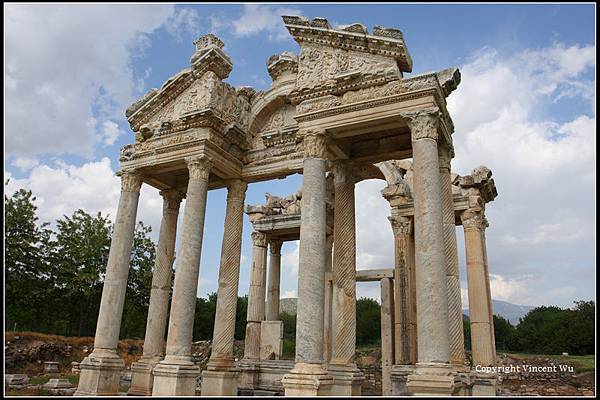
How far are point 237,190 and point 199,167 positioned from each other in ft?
7.29

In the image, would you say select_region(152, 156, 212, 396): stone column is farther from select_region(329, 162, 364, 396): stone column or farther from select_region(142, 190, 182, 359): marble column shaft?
select_region(329, 162, 364, 396): stone column

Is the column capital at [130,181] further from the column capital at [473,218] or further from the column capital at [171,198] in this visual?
the column capital at [473,218]

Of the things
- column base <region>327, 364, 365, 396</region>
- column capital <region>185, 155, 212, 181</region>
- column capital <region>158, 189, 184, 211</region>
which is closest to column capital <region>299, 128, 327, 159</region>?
column capital <region>185, 155, 212, 181</region>

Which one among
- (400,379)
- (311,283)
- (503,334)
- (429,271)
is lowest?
(400,379)

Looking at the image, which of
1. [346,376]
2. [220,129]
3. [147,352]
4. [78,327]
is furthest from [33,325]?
[346,376]

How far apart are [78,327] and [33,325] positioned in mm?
5033

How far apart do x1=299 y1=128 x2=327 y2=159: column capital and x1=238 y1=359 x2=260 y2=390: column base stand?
12.7 m

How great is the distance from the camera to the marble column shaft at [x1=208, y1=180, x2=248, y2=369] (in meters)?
16.4

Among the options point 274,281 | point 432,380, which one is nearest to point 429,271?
point 432,380

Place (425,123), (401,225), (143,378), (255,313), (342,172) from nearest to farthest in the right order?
(425,123) < (342,172) < (143,378) < (401,225) < (255,313)

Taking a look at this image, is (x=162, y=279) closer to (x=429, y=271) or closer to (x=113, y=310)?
(x=113, y=310)

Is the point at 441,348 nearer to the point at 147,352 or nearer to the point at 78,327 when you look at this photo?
the point at 147,352

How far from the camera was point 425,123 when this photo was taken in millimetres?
12688

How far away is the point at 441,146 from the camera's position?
46.7 feet
